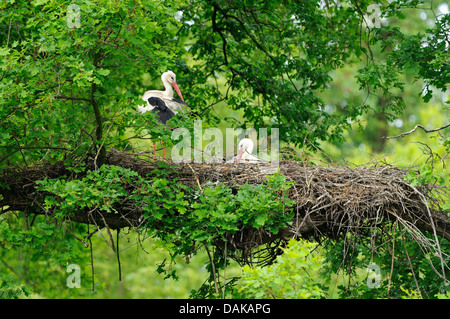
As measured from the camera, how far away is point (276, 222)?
650 centimetres

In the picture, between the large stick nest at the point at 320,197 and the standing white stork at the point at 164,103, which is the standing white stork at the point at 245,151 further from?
the large stick nest at the point at 320,197

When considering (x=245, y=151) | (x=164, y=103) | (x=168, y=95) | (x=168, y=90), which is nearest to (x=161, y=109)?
(x=164, y=103)

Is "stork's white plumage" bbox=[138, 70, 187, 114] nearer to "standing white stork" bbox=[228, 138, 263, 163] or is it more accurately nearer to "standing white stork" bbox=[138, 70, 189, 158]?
"standing white stork" bbox=[138, 70, 189, 158]

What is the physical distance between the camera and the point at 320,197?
6.54 meters

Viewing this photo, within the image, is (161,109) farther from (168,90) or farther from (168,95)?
(168,90)

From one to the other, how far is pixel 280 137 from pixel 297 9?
6.53 feet

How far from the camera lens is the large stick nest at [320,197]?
6523 mm

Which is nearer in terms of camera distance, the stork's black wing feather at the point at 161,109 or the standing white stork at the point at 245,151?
the standing white stork at the point at 245,151

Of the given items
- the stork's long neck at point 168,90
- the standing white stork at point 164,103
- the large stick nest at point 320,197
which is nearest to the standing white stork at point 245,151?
the standing white stork at point 164,103

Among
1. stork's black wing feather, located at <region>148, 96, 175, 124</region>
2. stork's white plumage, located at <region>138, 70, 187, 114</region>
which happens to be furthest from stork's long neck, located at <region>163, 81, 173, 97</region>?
stork's black wing feather, located at <region>148, 96, 175, 124</region>

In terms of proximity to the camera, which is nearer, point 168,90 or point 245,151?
point 245,151
